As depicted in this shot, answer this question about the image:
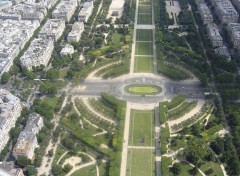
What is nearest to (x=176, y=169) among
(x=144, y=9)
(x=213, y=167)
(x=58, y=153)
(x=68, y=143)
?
(x=213, y=167)

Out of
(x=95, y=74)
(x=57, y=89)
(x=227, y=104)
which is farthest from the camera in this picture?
(x=95, y=74)

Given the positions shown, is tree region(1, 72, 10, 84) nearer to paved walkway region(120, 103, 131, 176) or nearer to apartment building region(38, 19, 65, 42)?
apartment building region(38, 19, 65, 42)

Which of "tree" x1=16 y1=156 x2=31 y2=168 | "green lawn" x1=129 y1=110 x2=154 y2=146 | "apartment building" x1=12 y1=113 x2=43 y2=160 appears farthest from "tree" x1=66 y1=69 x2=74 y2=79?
"tree" x1=16 y1=156 x2=31 y2=168

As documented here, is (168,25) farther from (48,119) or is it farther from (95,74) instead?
(48,119)

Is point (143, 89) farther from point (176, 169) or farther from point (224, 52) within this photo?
point (176, 169)

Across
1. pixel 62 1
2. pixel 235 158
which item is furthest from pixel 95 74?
pixel 62 1

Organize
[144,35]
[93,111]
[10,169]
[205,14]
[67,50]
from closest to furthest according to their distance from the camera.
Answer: [10,169], [93,111], [67,50], [144,35], [205,14]

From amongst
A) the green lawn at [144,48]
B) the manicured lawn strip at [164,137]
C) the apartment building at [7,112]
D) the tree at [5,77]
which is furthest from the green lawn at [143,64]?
the tree at [5,77]
